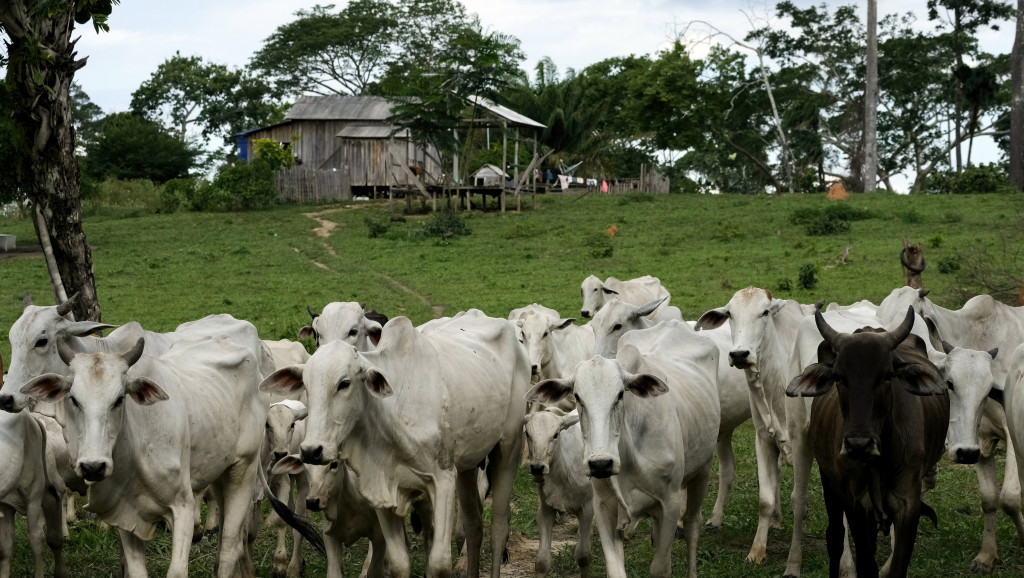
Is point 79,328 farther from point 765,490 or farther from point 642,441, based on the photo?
point 765,490

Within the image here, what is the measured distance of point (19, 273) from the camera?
23.3m

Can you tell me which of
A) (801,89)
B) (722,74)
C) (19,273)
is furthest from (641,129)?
(19,273)

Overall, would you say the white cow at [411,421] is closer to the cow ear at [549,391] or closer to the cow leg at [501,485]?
the cow leg at [501,485]

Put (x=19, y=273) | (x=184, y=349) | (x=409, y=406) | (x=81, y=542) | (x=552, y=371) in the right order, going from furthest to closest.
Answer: (x=19, y=273) → (x=552, y=371) → (x=81, y=542) → (x=184, y=349) → (x=409, y=406)

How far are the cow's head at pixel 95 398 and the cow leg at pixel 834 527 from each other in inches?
155

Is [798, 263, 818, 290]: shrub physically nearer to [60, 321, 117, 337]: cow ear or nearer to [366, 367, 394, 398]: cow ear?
[60, 321, 117, 337]: cow ear

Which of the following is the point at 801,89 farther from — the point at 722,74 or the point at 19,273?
the point at 19,273

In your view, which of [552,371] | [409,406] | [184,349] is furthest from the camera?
[552,371]

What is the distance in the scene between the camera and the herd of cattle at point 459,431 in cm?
640

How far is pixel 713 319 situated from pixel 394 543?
3.32m

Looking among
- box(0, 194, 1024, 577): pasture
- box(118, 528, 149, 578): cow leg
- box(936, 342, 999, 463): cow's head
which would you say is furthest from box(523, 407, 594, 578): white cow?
box(118, 528, 149, 578): cow leg

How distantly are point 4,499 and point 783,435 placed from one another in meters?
5.28

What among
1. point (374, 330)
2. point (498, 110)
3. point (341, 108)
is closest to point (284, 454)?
point (374, 330)

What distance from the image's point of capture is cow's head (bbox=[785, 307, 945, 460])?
6227 mm
